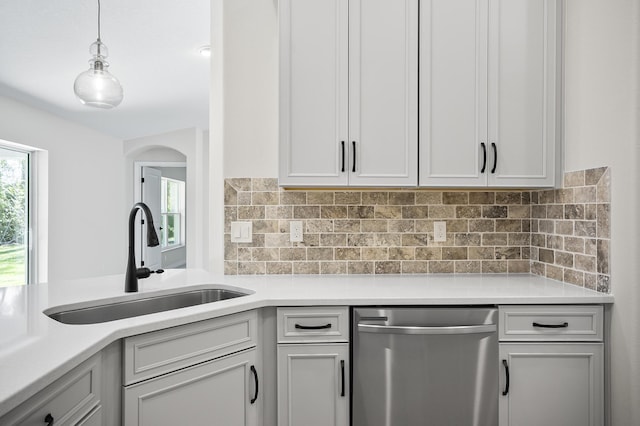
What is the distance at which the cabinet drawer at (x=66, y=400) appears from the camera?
893mm

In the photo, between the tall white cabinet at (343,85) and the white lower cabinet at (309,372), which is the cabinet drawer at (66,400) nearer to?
the white lower cabinet at (309,372)

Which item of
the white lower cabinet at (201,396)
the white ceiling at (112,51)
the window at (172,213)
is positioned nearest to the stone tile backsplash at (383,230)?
the white lower cabinet at (201,396)

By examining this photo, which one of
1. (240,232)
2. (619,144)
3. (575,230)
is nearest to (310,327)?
(240,232)

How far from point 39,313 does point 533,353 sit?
196 cm

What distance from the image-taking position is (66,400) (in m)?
1.04

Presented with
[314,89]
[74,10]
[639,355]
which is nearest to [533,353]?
[639,355]

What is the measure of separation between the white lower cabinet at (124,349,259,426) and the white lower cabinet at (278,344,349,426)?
0.13 metres

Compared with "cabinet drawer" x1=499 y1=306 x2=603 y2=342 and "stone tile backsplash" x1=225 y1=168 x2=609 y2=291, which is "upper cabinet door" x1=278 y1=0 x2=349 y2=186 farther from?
"cabinet drawer" x1=499 y1=306 x2=603 y2=342

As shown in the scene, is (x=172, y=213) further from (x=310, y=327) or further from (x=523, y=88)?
(x=523, y=88)

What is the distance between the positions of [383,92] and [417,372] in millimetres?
1330

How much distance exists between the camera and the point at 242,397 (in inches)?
65.1

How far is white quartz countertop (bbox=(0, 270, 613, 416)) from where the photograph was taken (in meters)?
0.99

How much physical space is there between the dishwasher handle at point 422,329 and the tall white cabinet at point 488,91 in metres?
0.72

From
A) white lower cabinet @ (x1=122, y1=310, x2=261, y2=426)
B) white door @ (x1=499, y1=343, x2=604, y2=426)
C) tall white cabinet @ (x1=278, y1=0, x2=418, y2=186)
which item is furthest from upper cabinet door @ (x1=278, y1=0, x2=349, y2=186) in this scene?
white door @ (x1=499, y1=343, x2=604, y2=426)
